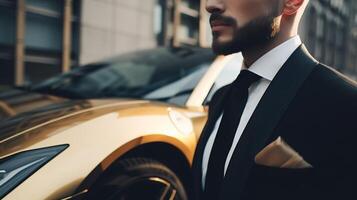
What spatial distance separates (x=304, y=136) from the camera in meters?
1.05

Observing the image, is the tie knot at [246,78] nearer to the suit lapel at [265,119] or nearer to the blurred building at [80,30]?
the suit lapel at [265,119]

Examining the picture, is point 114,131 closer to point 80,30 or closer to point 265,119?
point 265,119

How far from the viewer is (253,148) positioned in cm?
111

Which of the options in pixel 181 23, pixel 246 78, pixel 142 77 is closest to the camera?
pixel 246 78

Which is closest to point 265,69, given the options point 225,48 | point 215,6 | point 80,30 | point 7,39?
point 225,48

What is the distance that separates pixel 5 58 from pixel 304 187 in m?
9.20

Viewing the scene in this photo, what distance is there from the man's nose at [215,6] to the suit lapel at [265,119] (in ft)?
0.98

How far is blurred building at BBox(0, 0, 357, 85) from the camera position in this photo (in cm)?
915

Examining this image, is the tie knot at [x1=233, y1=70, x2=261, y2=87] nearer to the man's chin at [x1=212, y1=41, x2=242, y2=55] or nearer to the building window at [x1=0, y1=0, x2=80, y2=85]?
the man's chin at [x1=212, y1=41, x2=242, y2=55]

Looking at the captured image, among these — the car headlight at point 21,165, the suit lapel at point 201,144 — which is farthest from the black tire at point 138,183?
the suit lapel at point 201,144

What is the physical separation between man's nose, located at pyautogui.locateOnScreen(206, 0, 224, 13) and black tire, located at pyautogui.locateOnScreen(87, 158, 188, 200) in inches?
44.6

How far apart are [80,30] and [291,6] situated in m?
→ 9.90

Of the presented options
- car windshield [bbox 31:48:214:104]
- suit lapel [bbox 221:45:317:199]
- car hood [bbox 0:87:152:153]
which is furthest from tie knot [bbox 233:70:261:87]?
car windshield [bbox 31:48:214:104]

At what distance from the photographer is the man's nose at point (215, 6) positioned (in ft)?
4.24
